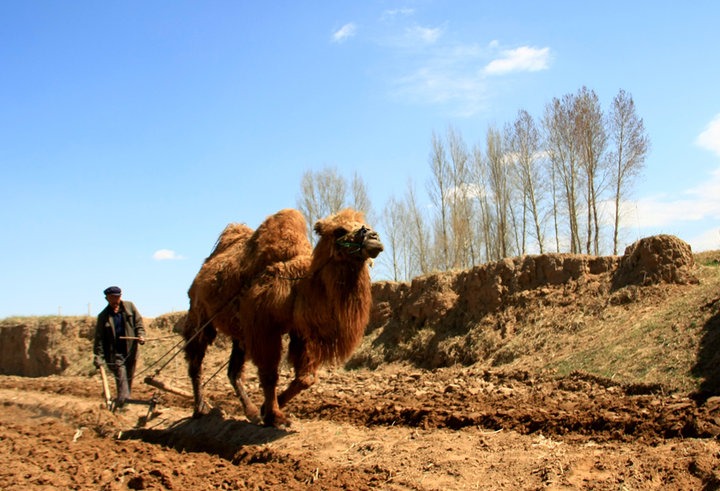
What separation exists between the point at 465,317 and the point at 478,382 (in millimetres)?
4275

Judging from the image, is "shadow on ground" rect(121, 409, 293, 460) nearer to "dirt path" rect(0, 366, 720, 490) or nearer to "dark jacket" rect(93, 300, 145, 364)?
"dirt path" rect(0, 366, 720, 490)

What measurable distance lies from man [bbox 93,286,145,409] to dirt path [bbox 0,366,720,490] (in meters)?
0.72

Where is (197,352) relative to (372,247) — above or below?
below

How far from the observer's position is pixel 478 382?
10211mm

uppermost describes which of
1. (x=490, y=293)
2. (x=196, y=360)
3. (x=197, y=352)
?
(x=490, y=293)

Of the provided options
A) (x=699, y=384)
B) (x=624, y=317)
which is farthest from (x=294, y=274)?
(x=624, y=317)

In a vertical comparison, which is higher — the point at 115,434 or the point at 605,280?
the point at 605,280

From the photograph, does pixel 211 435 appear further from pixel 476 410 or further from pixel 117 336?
pixel 476 410

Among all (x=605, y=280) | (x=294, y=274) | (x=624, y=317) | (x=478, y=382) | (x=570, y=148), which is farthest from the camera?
(x=570, y=148)

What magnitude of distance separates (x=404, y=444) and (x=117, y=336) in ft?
17.7

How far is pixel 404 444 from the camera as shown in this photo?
Result: 20.3ft

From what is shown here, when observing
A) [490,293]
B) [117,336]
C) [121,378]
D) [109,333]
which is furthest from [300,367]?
[490,293]

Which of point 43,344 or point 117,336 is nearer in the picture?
point 117,336

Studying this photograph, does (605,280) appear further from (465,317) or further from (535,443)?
(535,443)
